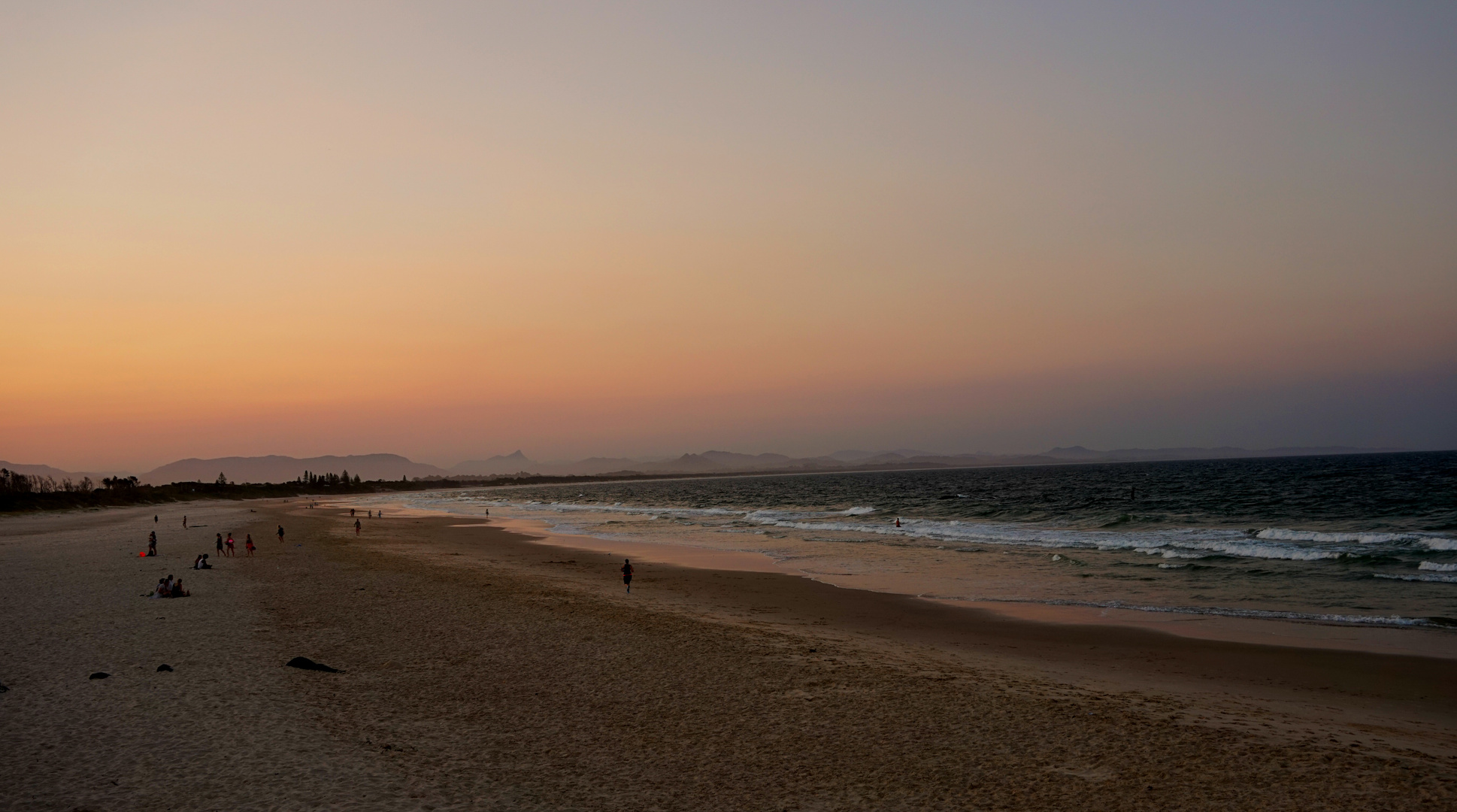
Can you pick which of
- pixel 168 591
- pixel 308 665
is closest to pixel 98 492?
pixel 168 591

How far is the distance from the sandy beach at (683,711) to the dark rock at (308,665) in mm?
158

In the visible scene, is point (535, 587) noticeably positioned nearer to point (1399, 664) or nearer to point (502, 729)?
point (502, 729)

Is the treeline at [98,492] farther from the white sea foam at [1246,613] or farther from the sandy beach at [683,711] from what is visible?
the white sea foam at [1246,613]

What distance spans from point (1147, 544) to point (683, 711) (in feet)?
95.1

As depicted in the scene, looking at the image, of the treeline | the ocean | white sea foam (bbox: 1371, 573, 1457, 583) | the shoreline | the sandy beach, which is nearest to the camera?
the sandy beach

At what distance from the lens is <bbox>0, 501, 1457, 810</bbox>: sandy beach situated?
8.28m

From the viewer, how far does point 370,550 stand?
3734 centimetres

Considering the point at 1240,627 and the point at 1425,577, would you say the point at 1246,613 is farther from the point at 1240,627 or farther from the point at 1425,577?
the point at 1425,577

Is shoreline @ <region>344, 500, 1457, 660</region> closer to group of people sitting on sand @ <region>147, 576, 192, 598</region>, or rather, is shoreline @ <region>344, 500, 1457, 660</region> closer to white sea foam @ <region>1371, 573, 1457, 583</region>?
white sea foam @ <region>1371, 573, 1457, 583</region>

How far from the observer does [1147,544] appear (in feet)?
110

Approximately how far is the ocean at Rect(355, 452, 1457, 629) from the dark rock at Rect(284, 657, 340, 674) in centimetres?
1576

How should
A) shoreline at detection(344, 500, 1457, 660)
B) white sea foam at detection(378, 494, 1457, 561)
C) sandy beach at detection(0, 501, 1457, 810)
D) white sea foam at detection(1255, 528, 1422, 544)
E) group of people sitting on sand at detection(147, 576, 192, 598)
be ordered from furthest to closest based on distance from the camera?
white sea foam at detection(1255, 528, 1422, 544) → white sea foam at detection(378, 494, 1457, 561) → group of people sitting on sand at detection(147, 576, 192, 598) → shoreline at detection(344, 500, 1457, 660) → sandy beach at detection(0, 501, 1457, 810)

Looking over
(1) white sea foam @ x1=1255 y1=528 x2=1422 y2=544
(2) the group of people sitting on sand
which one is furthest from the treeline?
(1) white sea foam @ x1=1255 y1=528 x2=1422 y2=544

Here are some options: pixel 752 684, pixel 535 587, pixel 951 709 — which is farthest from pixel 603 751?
pixel 535 587
